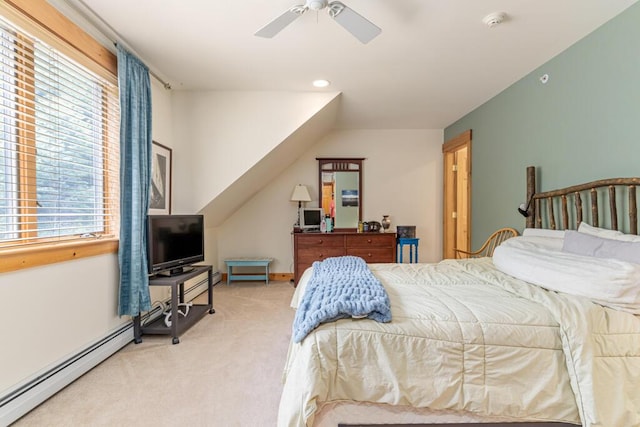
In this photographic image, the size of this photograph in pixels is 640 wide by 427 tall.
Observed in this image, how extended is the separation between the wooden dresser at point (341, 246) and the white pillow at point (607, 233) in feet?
7.11

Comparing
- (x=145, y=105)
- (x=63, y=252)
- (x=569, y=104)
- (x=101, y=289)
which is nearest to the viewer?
(x=63, y=252)

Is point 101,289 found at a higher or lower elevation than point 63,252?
lower

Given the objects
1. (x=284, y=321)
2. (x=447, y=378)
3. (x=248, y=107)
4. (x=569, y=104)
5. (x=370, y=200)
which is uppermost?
(x=248, y=107)

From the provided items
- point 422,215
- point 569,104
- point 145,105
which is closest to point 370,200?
point 422,215

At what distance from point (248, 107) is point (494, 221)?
309 cm

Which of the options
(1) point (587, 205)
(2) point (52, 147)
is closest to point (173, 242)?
(2) point (52, 147)

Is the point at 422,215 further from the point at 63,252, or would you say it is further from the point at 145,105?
the point at 63,252

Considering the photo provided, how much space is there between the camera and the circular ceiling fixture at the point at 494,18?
191cm

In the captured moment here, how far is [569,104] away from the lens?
2346 mm

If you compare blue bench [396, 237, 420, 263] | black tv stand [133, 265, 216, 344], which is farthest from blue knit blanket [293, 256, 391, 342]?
blue bench [396, 237, 420, 263]

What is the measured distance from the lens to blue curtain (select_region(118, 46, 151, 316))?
227 cm

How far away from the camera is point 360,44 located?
228cm

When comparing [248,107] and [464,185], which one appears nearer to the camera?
[248,107]

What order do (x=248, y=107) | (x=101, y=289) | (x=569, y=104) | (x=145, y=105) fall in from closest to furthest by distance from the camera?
(x=101, y=289) < (x=569, y=104) < (x=145, y=105) < (x=248, y=107)
